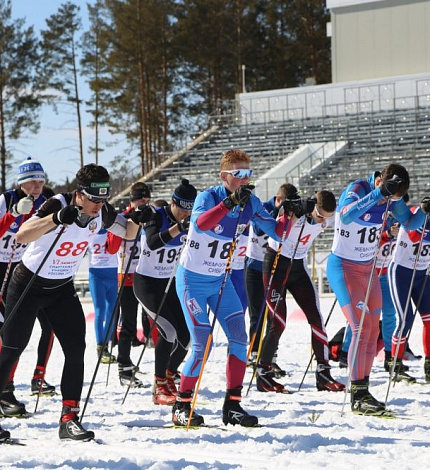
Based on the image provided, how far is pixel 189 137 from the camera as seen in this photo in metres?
32.4

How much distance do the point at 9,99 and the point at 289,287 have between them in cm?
2883

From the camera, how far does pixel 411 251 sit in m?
8.85

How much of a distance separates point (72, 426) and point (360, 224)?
→ 2.85 meters

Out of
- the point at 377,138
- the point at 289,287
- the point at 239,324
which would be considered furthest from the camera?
the point at 377,138

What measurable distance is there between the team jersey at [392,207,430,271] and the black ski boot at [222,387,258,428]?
10.3 feet

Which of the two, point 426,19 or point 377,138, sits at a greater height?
point 426,19

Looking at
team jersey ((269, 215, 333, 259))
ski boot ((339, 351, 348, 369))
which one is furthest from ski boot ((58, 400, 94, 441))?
ski boot ((339, 351, 348, 369))

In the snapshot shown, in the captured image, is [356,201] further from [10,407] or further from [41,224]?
[10,407]

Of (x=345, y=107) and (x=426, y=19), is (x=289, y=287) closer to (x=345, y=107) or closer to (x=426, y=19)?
(x=345, y=107)

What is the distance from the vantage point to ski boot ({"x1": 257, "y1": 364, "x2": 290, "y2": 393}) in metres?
8.16

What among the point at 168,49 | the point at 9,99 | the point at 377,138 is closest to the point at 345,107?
the point at 377,138

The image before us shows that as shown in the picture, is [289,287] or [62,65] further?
[62,65]

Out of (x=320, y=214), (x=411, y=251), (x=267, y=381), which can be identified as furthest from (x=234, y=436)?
(x=411, y=251)

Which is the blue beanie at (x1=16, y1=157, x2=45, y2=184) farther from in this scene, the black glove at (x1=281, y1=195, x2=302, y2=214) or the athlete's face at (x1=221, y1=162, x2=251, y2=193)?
the black glove at (x1=281, y1=195, x2=302, y2=214)
